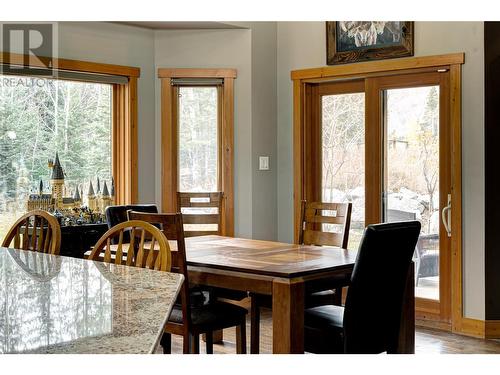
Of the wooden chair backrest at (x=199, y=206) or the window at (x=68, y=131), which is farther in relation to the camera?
the wooden chair backrest at (x=199, y=206)

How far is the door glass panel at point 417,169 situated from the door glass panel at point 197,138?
4.87ft

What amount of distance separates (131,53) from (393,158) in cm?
231

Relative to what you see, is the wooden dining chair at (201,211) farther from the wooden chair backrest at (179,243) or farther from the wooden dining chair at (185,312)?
the wooden chair backrest at (179,243)

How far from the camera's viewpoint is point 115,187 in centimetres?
571

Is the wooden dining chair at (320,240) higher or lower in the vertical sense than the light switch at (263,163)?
lower

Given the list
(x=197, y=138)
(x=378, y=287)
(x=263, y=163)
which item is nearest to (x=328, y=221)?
(x=378, y=287)

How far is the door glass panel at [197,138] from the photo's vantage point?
586 cm

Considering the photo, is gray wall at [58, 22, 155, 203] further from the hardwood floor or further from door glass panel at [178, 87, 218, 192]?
the hardwood floor

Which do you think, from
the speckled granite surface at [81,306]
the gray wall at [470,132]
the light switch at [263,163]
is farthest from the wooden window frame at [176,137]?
the speckled granite surface at [81,306]

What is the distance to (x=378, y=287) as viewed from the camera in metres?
3.03

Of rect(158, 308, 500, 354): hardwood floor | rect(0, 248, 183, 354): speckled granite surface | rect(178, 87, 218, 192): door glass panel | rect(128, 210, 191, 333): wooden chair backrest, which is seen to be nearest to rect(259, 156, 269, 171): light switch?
rect(178, 87, 218, 192): door glass panel
